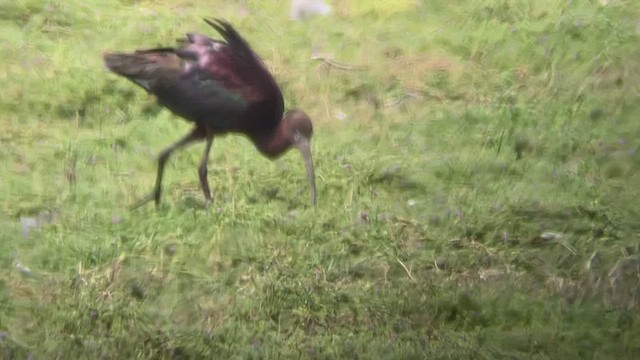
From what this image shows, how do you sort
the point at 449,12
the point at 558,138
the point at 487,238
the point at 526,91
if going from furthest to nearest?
the point at 449,12 < the point at 526,91 < the point at 558,138 < the point at 487,238

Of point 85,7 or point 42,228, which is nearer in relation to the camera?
point 42,228

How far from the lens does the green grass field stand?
4.19 m

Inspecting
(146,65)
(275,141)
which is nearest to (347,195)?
(275,141)

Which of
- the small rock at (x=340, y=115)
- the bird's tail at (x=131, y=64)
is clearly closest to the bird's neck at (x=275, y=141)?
the bird's tail at (x=131, y=64)

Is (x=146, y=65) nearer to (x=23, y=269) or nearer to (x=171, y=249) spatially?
(x=171, y=249)

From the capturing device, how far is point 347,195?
518 centimetres

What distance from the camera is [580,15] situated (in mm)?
6898

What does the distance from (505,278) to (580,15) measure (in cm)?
280

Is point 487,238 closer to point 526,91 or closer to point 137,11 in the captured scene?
point 526,91

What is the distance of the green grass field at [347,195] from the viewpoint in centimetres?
419

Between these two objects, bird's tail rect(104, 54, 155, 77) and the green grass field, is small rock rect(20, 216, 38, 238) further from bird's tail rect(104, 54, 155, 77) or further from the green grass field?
bird's tail rect(104, 54, 155, 77)

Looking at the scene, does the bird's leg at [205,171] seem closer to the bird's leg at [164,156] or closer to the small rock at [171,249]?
the bird's leg at [164,156]

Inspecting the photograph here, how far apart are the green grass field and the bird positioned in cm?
45

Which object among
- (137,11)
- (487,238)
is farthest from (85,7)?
(487,238)
